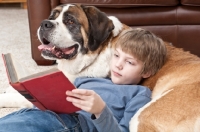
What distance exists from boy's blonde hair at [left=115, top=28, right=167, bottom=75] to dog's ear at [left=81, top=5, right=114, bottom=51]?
0.47 ft

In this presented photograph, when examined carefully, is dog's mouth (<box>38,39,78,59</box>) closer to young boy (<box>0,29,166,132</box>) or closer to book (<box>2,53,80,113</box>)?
young boy (<box>0,29,166,132</box>)

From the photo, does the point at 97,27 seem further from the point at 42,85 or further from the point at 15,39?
the point at 15,39

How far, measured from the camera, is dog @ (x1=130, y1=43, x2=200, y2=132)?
119 centimetres

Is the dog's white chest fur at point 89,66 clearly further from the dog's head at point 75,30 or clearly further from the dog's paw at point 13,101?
the dog's paw at point 13,101

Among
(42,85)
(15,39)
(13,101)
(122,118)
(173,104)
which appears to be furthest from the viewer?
(15,39)

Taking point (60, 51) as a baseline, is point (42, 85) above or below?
above

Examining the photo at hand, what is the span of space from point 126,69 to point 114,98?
0.44 feet

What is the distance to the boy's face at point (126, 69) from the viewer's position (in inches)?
57.4

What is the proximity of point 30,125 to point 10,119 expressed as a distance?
0.31ft

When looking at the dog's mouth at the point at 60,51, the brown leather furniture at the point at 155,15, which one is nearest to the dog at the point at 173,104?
the dog's mouth at the point at 60,51

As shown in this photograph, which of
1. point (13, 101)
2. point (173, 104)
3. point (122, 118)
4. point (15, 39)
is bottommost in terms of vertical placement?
point (15, 39)

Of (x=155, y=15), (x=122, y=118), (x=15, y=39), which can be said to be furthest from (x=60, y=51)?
(x=15, y=39)

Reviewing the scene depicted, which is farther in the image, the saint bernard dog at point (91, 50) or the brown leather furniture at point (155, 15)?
the brown leather furniture at point (155, 15)

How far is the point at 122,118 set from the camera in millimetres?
1376
